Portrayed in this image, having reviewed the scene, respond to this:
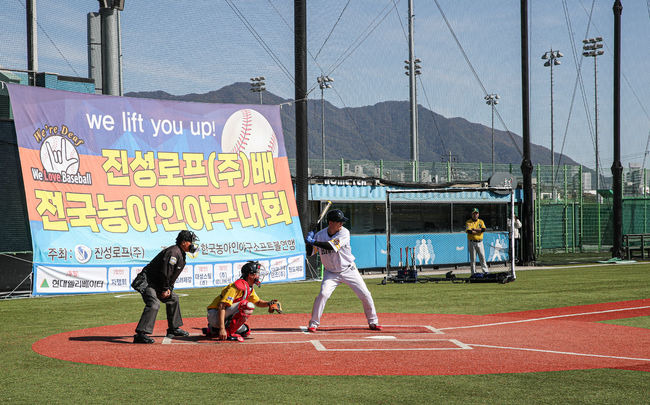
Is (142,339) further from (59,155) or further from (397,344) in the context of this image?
(59,155)

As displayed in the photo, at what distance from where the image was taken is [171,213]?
62.3 ft

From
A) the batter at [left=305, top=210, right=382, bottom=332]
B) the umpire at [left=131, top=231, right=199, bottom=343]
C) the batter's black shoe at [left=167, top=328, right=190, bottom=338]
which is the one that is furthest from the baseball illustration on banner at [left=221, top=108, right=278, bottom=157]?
the umpire at [left=131, top=231, right=199, bottom=343]

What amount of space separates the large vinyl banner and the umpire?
8054mm

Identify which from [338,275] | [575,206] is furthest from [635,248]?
[338,275]

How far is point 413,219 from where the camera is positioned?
24859 millimetres

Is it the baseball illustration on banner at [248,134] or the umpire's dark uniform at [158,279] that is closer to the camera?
the umpire's dark uniform at [158,279]

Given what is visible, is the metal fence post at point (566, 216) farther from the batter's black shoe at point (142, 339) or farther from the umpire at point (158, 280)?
the batter's black shoe at point (142, 339)

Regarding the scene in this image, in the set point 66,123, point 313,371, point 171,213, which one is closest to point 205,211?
point 171,213

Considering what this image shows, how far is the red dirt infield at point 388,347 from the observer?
7750 millimetres

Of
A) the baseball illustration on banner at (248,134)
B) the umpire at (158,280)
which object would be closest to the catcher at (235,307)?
the umpire at (158,280)

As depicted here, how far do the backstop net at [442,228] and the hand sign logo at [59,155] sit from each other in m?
11.2

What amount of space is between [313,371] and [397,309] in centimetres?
630

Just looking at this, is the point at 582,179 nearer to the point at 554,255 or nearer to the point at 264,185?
the point at 554,255

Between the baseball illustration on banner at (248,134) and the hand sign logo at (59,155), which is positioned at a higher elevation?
the baseball illustration on banner at (248,134)
